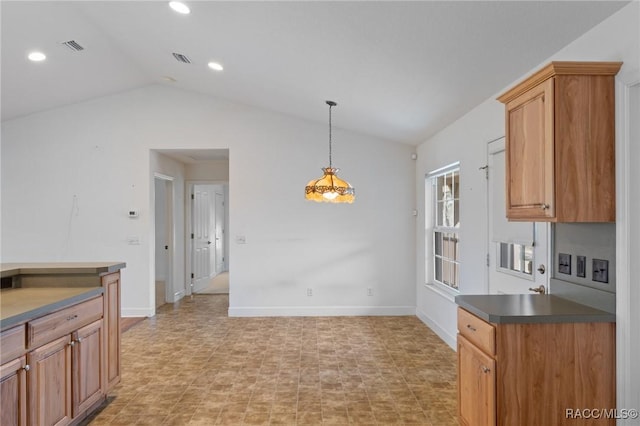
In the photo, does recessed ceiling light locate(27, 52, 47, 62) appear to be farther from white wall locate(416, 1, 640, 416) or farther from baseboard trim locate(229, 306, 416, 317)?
white wall locate(416, 1, 640, 416)

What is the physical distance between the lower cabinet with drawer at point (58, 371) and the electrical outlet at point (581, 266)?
9.96ft

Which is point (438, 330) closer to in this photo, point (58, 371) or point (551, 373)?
point (551, 373)

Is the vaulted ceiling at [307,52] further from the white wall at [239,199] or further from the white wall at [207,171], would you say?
the white wall at [207,171]

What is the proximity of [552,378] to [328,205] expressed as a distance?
410 cm

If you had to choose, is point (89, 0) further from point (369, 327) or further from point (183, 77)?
point (369, 327)

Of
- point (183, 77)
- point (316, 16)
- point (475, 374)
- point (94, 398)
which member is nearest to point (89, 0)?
point (183, 77)

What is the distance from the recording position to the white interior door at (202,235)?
7161mm

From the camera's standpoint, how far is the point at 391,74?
10.6 ft

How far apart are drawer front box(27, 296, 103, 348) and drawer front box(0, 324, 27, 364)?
5 cm

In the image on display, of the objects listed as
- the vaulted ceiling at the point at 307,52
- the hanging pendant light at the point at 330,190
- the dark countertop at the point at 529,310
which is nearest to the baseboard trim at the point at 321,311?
the hanging pendant light at the point at 330,190

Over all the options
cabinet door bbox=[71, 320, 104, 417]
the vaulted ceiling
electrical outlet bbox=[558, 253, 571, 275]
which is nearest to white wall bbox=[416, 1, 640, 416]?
the vaulted ceiling

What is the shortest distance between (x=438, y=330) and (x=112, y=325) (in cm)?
354

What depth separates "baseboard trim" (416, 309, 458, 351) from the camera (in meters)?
4.16

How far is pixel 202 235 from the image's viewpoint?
772 centimetres
